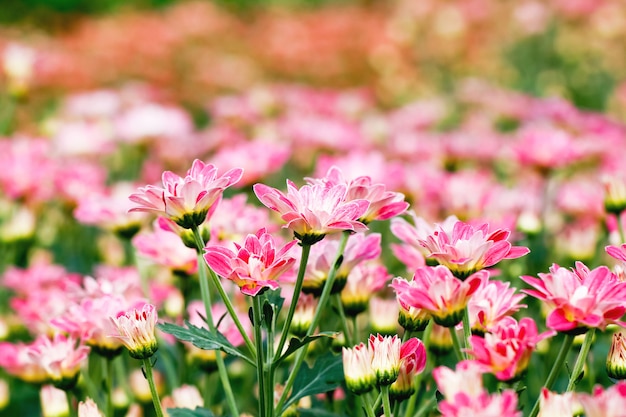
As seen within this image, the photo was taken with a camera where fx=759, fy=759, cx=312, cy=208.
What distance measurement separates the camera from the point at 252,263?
0.82m

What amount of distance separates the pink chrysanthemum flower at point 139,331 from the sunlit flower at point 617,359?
0.50 meters

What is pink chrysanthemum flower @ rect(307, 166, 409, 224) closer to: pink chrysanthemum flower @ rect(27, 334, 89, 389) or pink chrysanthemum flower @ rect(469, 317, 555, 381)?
pink chrysanthemum flower @ rect(469, 317, 555, 381)

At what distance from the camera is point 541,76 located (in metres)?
4.50

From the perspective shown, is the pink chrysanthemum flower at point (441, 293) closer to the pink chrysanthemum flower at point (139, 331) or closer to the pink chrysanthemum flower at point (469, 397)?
the pink chrysanthemum flower at point (469, 397)

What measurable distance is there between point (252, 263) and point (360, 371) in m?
0.16

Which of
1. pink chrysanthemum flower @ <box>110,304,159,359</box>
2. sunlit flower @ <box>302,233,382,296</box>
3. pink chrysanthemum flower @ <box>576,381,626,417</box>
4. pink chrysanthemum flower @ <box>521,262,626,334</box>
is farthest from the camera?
sunlit flower @ <box>302,233,382,296</box>

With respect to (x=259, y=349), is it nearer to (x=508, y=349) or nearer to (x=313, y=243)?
(x=313, y=243)

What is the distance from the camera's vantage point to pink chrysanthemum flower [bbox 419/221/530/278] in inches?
31.9

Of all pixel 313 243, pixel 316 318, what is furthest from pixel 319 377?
pixel 313 243

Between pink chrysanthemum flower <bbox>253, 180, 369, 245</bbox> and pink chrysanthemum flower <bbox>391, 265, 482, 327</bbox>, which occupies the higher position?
pink chrysanthemum flower <bbox>253, 180, 369, 245</bbox>

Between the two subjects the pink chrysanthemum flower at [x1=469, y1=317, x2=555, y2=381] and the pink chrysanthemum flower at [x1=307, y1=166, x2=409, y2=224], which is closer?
the pink chrysanthemum flower at [x1=469, y1=317, x2=555, y2=381]

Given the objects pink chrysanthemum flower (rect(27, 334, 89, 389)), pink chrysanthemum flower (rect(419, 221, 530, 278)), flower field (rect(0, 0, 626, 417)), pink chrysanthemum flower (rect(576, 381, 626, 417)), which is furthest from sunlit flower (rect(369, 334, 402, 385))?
pink chrysanthemum flower (rect(27, 334, 89, 389))

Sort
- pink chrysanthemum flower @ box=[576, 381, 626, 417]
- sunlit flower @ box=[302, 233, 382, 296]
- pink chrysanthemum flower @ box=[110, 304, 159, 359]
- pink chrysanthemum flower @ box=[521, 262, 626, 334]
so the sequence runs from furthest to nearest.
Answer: sunlit flower @ box=[302, 233, 382, 296]
pink chrysanthemum flower @ box=[110, 304, 159, 359]
pink chrysanthemum flower @ box=[521, 262, 626, 334]
pink chrysanthemum flower @ box=[576, 381, 626, 417]

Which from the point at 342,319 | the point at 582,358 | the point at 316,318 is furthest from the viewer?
the point at 342,319
